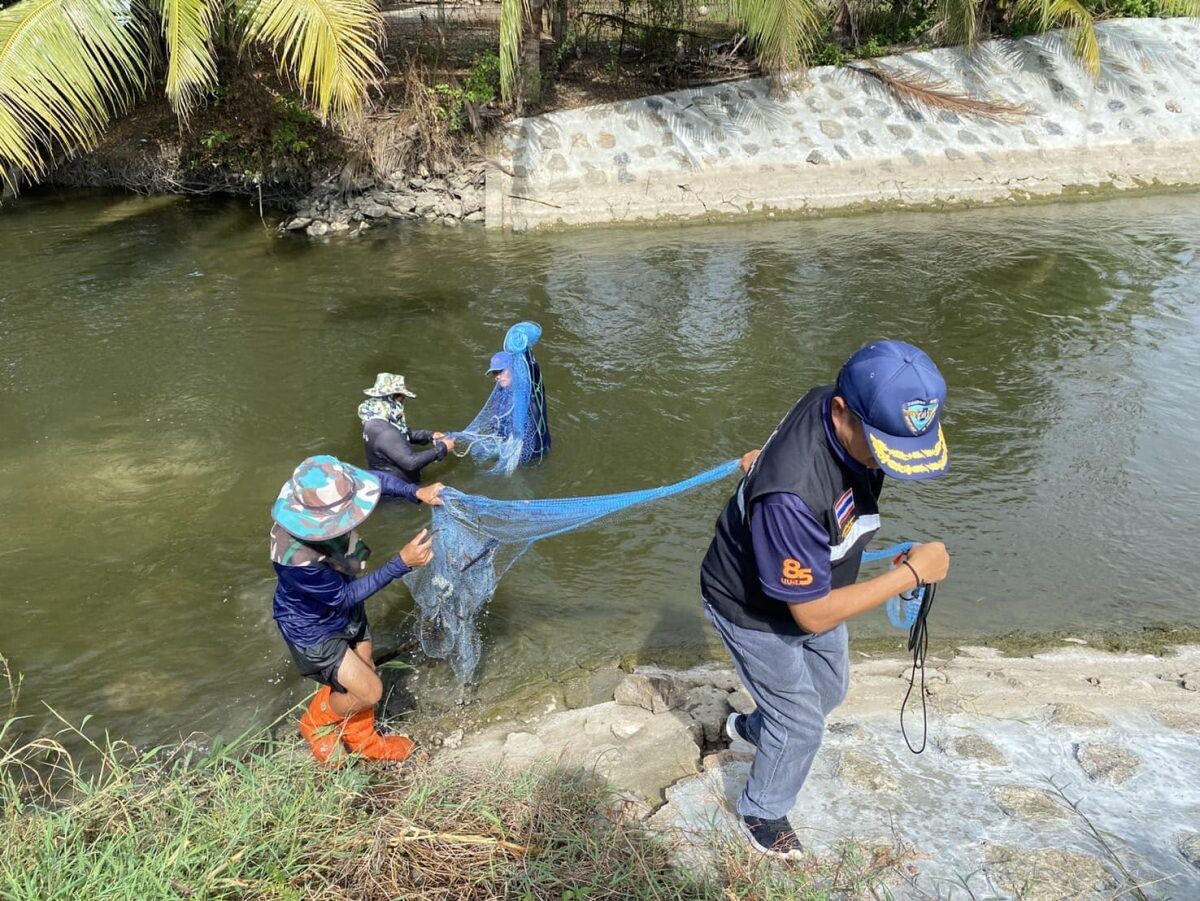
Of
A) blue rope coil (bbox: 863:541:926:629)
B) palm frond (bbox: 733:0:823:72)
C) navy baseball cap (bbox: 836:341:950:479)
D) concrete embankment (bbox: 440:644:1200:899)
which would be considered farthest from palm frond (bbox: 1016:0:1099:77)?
navy baseball cap (bbox: 836:341:950:479)

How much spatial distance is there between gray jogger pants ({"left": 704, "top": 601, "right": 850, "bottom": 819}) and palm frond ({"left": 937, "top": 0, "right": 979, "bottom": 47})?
43.9 feet

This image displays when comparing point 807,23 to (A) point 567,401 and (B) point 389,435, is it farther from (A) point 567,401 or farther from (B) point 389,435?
(B) point 389,435

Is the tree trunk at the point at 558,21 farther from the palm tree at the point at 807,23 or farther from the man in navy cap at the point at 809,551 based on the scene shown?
the man in navy cap at the point at 809,551

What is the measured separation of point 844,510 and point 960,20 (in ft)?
45.7

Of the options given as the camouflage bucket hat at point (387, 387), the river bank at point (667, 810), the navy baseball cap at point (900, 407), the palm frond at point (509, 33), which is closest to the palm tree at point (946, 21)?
the palm frond at point (509, 33)

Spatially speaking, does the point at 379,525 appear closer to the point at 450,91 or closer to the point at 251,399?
the point at 251,399

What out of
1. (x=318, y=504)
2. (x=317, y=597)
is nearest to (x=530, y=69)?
(x=318, y=504)

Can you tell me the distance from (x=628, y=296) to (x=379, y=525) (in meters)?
4.81

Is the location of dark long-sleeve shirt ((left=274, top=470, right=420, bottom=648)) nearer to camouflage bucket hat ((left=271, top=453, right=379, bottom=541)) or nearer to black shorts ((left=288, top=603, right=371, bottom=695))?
black shorts ((left=288, top=603, right=371, bottom=695))

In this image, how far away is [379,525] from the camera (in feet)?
19.8

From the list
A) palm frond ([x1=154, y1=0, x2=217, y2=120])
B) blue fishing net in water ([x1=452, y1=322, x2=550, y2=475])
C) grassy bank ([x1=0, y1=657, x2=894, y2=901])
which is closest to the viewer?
grassy bank ([x1=0, y1=657, x2=894, y2=901])

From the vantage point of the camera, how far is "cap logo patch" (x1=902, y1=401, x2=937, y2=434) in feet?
7.42

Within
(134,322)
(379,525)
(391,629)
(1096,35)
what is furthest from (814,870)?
(1096,35)

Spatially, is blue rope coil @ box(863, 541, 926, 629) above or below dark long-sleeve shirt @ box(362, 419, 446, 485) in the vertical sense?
above
